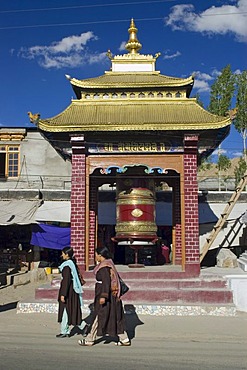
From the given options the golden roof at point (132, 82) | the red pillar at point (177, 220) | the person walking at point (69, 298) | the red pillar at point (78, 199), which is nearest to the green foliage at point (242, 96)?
the red pillar at point (177, 220)

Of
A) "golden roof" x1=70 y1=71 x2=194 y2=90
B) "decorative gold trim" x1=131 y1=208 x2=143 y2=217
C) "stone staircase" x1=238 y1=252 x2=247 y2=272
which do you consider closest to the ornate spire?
"golden roof" x1=70 y1=71 x2=194 y2=90

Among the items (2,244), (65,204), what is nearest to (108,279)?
(65,204)

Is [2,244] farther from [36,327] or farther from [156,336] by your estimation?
[156,336]

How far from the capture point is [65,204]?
19.7m

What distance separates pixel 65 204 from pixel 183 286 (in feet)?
31.5

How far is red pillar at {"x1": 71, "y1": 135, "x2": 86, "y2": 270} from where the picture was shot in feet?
39.6

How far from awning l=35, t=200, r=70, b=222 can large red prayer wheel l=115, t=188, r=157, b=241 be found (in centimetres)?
588

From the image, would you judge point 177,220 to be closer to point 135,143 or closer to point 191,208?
point 191,208

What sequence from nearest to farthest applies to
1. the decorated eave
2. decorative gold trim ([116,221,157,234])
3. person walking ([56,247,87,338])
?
person walking ([56,247,87,338]) < the decorated eave < decorative gold trim ([116,221,157,234])

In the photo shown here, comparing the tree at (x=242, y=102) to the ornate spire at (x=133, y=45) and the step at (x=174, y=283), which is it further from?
the step at (x=174, y=283)

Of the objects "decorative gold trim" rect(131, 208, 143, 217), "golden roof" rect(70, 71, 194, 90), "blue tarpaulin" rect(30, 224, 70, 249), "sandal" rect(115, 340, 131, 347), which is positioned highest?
"golden roof" rect(70, 71, 194, 90)

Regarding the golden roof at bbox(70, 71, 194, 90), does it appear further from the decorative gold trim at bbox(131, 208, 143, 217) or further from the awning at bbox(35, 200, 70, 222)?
the awning at bbox(35, 200, 70, 222)

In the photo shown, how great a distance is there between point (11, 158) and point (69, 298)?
18.3 metres

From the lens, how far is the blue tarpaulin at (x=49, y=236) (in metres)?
17.7
